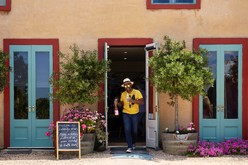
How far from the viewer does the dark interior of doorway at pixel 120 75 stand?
12.6 m

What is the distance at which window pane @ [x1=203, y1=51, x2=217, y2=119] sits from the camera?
33.9 feet

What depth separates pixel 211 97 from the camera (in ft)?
34.1

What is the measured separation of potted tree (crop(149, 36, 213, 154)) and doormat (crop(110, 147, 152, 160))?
637mm

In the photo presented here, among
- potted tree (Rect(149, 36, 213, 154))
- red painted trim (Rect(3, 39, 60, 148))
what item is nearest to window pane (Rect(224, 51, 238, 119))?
potted tree (Rect(149, 36, 213, 154))

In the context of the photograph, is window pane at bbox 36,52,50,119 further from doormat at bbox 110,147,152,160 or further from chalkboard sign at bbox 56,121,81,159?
doormat at bbox 110,147,152,160

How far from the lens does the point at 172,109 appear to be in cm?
1035

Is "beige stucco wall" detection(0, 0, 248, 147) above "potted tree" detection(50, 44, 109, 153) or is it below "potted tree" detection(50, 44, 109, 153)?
above

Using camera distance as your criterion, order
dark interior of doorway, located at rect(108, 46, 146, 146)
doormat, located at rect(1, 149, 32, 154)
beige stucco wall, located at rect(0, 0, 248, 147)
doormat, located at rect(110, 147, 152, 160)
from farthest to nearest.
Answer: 1. dark interior of doorway, located at rect(108, 46, 146, 146)
2. beige stucco wall, located at rect(0, 0, 248, 147)
3. doormat, located at rect(1, 149, 32, 154)
4. doormat, located at rect(110, 147, 152, 160)

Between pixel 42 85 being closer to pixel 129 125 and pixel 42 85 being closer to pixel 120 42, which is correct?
pixel 120 42

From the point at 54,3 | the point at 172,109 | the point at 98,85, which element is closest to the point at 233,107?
the point at 172,109

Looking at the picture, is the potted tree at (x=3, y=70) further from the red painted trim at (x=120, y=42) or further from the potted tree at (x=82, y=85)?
the red painted trim at (x=120, y=42)

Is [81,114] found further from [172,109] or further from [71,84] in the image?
[172,109]

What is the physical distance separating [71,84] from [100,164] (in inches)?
73.9

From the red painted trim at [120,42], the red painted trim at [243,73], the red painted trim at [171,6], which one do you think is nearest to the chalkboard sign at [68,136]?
the red painted trim at [120,42]
